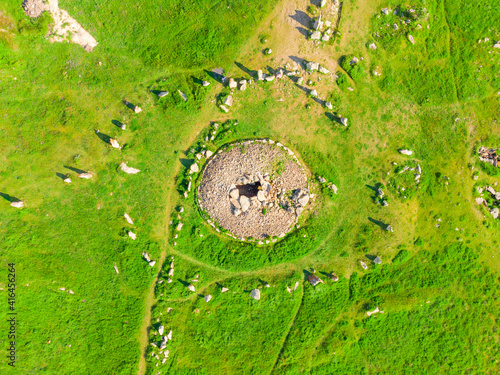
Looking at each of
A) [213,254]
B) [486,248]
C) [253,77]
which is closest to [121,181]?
[213,254]

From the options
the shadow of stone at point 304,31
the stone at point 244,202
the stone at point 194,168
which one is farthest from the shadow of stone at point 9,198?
the shadow of stone at point 304,31

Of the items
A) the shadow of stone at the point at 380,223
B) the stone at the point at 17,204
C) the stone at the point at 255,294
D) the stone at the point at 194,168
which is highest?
the stone at the point at 194,168

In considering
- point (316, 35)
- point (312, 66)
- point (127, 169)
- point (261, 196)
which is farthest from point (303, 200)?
point (127, 169)

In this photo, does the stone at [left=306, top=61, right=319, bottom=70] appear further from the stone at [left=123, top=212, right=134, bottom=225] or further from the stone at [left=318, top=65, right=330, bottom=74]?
the stone at [left=123, top=212, right=134, bottom=225]

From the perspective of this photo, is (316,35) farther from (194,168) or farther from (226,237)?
(226,237)

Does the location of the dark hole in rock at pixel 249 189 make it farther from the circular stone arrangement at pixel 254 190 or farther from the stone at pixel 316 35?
the stone at pixel 316 35

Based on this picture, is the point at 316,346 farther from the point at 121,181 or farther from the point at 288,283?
the point at 121,181

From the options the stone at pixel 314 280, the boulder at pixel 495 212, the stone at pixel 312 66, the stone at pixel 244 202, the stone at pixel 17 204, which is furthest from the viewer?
the boulder at pixel 495 212

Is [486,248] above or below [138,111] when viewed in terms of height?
below
